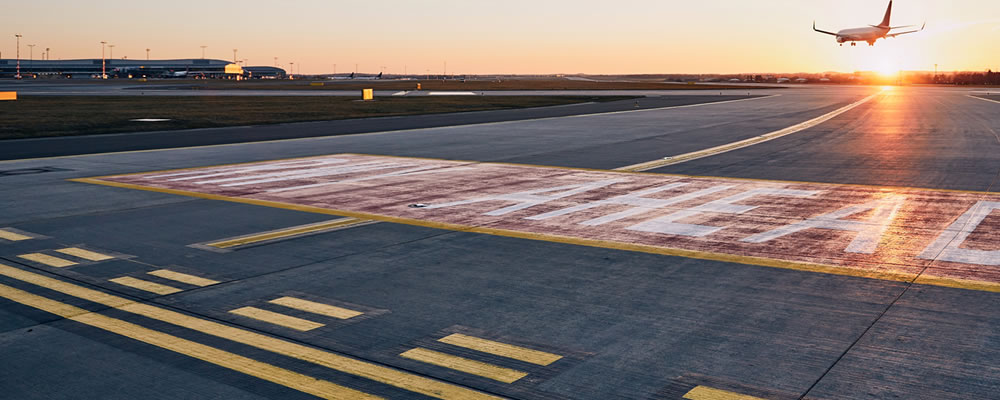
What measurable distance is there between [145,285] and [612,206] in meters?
7.07

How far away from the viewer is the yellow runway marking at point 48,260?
8392mm

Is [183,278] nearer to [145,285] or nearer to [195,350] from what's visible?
[145,285]

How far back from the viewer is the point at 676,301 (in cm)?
696

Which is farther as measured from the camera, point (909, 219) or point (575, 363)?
point (909, 219)

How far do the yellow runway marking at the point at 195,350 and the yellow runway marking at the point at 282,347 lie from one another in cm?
23

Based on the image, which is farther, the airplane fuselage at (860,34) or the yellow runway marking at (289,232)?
the airplane fuselage at (860,34)

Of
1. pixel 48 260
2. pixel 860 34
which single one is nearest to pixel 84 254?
pixel 48 260

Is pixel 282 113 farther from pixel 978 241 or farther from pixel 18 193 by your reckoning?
pixel 978 241

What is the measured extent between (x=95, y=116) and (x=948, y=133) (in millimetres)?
35872

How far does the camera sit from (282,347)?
5832mm

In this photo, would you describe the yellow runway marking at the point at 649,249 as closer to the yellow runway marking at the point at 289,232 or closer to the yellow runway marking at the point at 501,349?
the yellow runway marking at the point at 289,232

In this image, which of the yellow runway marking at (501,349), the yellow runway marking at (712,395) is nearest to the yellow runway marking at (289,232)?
the yellow runway marking at (501,349)

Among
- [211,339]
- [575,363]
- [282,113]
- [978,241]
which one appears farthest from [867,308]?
[282,113]

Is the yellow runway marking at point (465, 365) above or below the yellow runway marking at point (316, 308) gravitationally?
below
